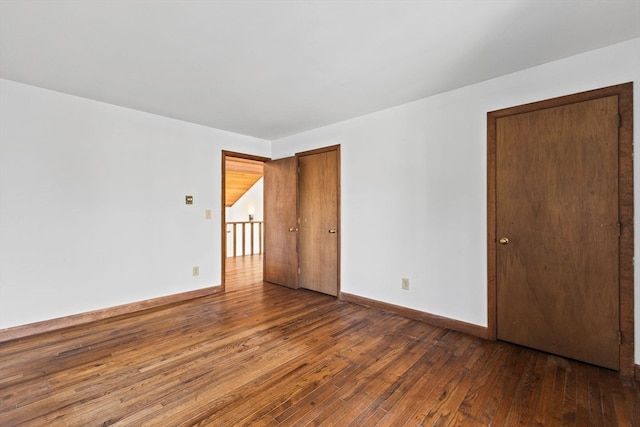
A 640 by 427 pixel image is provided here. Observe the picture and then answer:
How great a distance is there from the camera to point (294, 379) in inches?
76.0

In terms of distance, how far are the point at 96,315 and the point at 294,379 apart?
8.17 feet

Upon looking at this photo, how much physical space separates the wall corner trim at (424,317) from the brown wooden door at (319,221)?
0.42 meters

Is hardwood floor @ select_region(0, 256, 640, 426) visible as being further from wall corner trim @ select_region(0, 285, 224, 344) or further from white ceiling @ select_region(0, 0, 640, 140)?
white ceiling @ select_region(0, 0, 640, 140)

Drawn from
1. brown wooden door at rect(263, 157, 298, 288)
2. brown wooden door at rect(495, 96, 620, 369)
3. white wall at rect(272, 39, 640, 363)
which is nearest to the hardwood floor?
brown wooden door at rect(495, 96, 620, 369)

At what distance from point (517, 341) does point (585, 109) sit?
76.8 inches

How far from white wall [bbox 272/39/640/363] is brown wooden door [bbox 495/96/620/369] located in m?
0.14

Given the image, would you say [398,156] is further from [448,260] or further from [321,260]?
[321,260]

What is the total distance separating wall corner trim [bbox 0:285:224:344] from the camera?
2.59 meters

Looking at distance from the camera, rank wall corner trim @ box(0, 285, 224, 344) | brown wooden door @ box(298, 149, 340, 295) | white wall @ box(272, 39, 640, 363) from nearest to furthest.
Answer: white wall @ box(272, 39, 640, 363)
wall corner trim @ box(0, 285, 224, 344)
brown wooden door @ box(298, 149, 340, 295)

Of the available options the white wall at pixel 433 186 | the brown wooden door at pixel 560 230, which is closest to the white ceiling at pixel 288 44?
the white wall at pixel 433 186

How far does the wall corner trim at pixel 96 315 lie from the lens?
259cm

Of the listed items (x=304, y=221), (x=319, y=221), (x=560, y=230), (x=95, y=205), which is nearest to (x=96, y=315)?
(x=95, y=205)

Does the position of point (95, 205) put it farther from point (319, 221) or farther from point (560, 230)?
point (560, 230)

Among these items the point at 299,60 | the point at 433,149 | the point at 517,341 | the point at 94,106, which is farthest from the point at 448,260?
the point at 94,106
